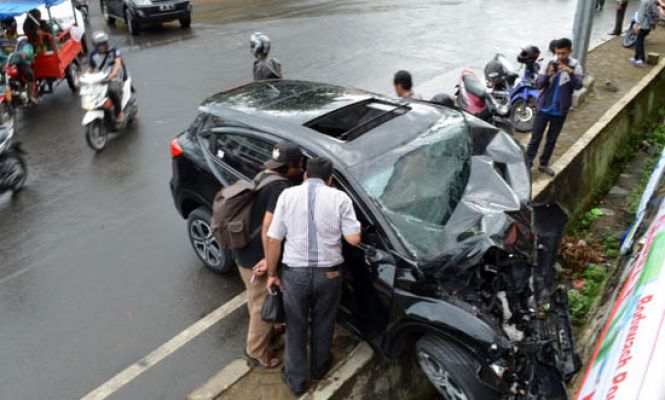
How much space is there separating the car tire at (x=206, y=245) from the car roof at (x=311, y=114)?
98cm

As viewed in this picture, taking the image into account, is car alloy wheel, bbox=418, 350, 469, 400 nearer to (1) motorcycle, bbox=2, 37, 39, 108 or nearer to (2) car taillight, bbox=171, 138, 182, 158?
(2) car taillight, bbox=171, 138, 182, 158

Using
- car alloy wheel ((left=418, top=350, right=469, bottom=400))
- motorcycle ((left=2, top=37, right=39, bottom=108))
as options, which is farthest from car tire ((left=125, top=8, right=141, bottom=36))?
car alloy wheel ((left=418, top=350, right=469, bottom=400))

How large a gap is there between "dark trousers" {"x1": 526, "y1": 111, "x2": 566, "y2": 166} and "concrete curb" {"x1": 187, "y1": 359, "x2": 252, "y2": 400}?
4239 millimetres

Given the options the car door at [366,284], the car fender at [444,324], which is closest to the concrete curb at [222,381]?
the car door at [366,284]

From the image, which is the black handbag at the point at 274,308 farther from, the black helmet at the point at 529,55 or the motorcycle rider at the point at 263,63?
the black helmet at the point at 529,55

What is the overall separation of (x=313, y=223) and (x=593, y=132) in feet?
18.8

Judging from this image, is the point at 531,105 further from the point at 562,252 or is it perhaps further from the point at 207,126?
the point at 207,126

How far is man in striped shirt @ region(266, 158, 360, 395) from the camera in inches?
148

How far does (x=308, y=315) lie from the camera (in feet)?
13.3

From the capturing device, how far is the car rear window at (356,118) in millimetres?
4719

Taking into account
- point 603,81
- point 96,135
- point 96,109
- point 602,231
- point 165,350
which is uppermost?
point 96,109

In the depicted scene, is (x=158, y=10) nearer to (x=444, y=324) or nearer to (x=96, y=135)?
(x=96, y=135)

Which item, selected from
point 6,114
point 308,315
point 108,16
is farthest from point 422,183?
point 108,16

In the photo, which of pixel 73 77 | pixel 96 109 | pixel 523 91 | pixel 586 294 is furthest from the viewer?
pixel 73 77
